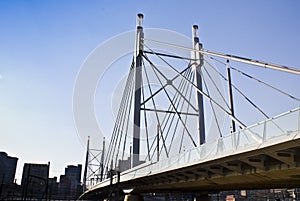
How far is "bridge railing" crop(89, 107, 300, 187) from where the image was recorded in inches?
418

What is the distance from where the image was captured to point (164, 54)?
106 ft

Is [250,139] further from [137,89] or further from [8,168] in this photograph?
[8,168]

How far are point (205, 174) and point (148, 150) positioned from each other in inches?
486

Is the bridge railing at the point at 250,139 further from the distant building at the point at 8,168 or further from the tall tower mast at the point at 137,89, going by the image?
the distant building at the point at 8,168

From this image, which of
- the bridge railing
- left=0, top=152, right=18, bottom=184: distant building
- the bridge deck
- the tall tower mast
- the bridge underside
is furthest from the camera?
left=0, top=152, right=18, bottom=184: distant building

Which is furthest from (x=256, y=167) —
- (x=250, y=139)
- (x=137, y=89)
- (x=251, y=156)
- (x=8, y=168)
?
(x=8, y=168)

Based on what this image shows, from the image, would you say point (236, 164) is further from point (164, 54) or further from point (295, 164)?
point (164, 54)

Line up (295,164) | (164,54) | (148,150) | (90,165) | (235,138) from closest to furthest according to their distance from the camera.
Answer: (295,164) → (235,138) → (148,150) → (164,54) → (90,165)

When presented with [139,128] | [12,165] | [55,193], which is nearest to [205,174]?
[139,128]

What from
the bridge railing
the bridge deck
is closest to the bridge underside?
the bridge deck

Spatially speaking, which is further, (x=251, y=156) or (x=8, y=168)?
(x=8, y=168)

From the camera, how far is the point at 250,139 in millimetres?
12453

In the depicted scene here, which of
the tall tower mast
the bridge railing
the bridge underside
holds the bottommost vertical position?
the bridge underside

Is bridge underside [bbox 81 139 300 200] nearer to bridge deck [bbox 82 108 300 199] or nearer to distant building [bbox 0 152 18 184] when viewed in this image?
bridge deck [bbox 82 108 300 199]
